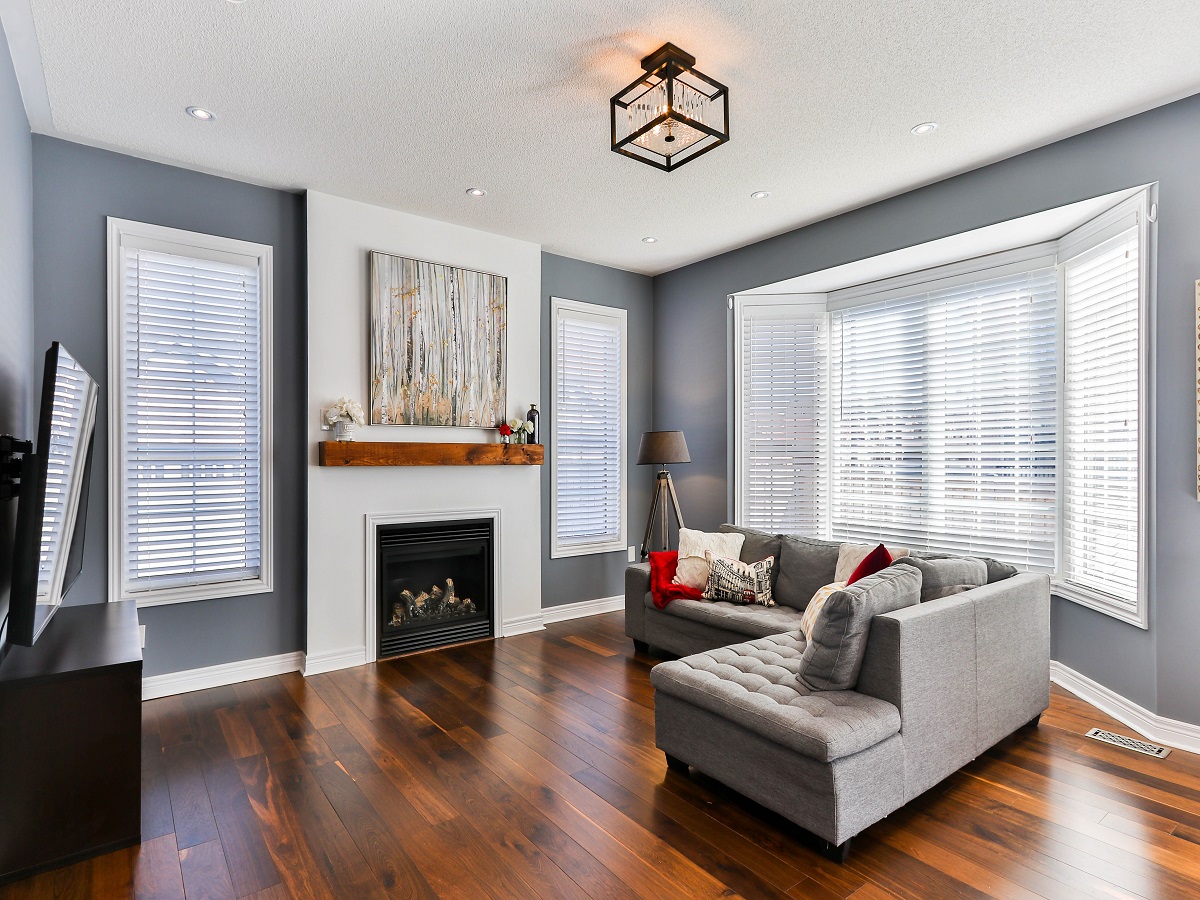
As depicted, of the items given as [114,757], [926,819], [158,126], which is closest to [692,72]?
[158,126]

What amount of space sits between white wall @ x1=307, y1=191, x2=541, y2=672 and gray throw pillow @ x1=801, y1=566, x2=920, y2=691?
2.85m

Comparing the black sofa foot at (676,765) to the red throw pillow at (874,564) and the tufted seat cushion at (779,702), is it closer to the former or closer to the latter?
the tufted seat cushion at (779,702)

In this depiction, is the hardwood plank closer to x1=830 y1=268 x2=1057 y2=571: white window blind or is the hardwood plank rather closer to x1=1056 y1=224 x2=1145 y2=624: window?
x1=1056 y1=224 x2=1145 y2=624: window

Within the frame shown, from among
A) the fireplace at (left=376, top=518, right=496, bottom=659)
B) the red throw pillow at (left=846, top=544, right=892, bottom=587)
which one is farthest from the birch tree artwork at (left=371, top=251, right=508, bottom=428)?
the red throw pillow at (left=846, top=544, right=892, bottom=587)

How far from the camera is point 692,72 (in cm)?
262

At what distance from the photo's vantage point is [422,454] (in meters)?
4.41

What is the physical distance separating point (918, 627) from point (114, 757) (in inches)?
110

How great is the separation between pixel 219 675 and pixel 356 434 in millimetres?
1570

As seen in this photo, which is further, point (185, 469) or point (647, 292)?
point (647, 292)

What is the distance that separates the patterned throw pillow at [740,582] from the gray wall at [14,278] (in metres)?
3.27

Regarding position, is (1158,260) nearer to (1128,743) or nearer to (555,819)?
(1128,743)

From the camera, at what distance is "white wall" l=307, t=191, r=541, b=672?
4.07 meters

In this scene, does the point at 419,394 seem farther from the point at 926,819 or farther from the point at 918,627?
the point at 926,819

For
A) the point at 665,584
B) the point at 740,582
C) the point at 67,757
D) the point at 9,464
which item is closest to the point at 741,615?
the point at 740,582
